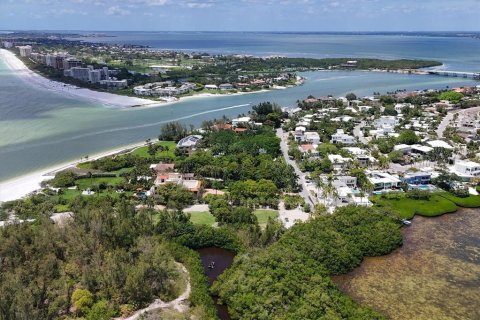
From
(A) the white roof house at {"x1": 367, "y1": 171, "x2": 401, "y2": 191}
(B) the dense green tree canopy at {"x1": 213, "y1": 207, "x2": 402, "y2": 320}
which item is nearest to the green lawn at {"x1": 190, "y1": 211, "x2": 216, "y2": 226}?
(B) the dense green tree canopy at {"x1": 213, "y1": 207, "x2": 402, "y2": 320}

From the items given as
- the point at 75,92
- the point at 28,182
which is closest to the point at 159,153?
the point at 28,182

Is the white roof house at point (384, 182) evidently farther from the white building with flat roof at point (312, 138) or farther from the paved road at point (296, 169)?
the white building with flat roof at point (312, 138)

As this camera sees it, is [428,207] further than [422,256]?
Yes

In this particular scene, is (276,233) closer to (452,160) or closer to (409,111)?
(452,160)

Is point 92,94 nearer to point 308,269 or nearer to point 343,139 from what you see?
point 343,139

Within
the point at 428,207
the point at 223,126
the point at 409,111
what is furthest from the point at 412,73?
the point at 428,207


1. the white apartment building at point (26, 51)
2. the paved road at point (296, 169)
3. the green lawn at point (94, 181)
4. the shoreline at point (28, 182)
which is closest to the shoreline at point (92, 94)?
the white apartment building at point (26, 51)
